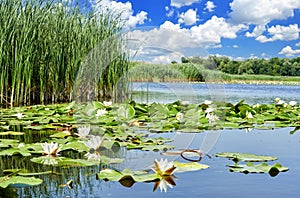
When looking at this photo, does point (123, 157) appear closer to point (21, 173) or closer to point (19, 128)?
point (21, 173)

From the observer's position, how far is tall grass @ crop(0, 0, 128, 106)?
5004 millimetres

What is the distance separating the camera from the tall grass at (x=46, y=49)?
500 centimetres

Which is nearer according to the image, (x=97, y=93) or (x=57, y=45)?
(x=57, y=45)

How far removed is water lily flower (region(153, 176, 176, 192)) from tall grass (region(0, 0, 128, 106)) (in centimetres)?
369

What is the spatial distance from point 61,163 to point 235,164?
0.77 m

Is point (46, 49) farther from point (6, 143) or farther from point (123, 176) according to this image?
point (123, 176)

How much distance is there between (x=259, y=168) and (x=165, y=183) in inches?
18.5

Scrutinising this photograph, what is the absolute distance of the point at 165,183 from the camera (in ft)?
5.14

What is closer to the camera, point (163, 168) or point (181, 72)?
point (163, 168)

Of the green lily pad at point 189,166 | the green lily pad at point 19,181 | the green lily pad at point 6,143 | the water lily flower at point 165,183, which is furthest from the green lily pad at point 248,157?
the green lily pad at point 6,143

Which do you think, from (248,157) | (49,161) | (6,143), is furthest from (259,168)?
(6,143)

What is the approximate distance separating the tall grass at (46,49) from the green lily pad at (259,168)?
145 inches

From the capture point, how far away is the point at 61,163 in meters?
1.89

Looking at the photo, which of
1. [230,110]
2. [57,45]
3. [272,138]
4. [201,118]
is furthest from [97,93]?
[272,138]
